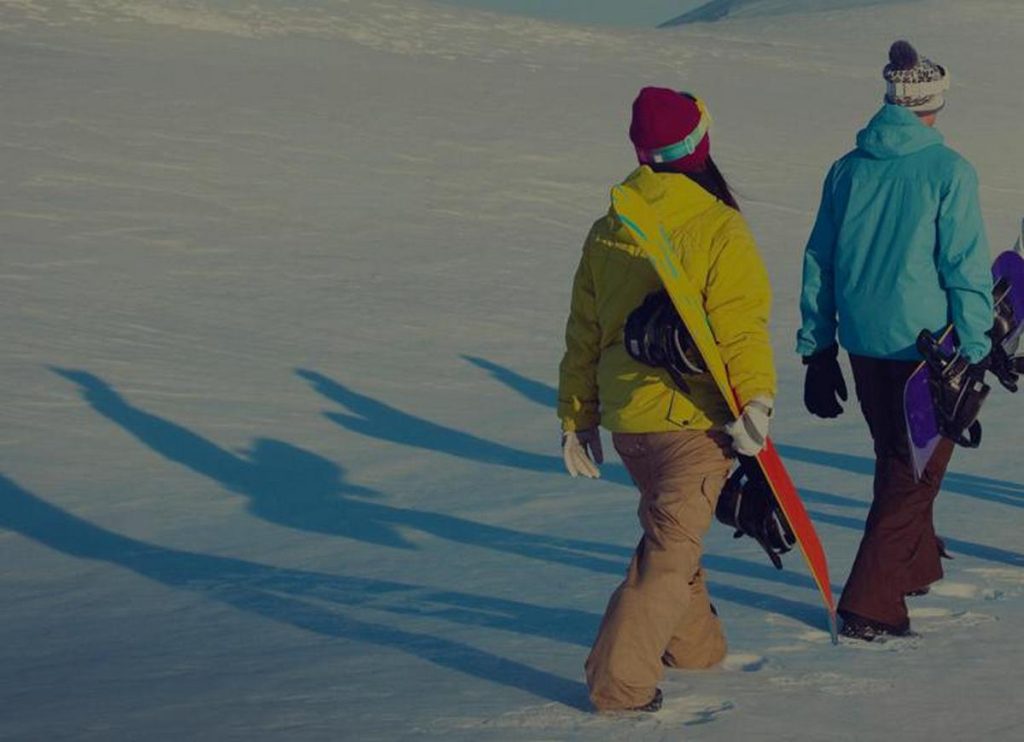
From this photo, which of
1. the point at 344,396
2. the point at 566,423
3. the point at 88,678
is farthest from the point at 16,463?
the point at 566,423

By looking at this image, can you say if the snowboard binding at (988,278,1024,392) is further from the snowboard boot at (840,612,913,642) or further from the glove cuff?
the snowboard boot at (840,612,913,642)

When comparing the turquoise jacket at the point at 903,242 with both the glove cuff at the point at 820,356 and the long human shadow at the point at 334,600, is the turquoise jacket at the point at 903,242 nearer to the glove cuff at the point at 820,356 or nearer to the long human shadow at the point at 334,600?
the glove cuff at the point at 820,356

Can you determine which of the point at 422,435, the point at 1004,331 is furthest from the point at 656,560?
the point at 422,435

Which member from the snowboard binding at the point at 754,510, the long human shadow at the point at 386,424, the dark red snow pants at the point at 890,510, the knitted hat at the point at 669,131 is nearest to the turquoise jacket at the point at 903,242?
the dark red snow pants at the point at 890,510

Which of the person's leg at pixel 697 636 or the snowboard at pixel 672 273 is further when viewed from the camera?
the person's leg at pixel 697 636

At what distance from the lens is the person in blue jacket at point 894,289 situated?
19.0 ft

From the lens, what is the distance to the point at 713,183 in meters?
5.17

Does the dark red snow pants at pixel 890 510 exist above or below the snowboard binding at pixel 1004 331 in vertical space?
below

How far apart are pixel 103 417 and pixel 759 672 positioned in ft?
18.3

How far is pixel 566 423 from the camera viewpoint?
5270 millimetres

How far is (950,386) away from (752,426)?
3.54 feet

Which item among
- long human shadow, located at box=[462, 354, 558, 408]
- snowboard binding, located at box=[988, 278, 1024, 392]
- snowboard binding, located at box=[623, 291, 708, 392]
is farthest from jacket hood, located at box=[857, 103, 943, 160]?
long human shadow, located at box=[462, 354, 558, 408]

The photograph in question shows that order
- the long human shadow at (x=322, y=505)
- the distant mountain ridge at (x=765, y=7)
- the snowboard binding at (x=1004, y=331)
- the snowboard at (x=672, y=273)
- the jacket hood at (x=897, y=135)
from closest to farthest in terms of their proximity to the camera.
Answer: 1. the snowboard at (x=672, y=273)
2. the jacket hood at (x=897, y=135)
3. the snowboard binding at (x=1004, y=331)
4. the long human shadow at (x=322, y=505)
5. the distant mountain ridge at (x=765, y=7)

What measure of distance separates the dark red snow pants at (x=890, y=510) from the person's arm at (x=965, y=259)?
0.66ft
